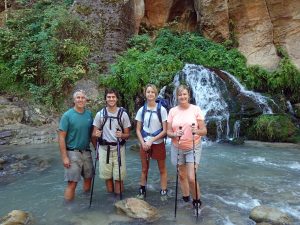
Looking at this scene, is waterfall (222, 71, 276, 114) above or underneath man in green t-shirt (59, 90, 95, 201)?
above

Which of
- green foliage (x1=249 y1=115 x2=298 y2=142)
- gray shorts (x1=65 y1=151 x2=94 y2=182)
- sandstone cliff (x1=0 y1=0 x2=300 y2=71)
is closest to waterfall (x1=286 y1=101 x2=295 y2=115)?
green foliage (x1=249 y1=115 x2=298 y2=142)

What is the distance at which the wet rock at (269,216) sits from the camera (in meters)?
5.46

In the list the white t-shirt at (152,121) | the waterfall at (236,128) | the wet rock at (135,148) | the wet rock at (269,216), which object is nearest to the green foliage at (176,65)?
the wet rock at (135,148)

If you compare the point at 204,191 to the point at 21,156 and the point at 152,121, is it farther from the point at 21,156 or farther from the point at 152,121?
the point at 21,156

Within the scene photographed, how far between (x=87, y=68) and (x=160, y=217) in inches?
412

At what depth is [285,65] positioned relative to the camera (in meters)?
15.6

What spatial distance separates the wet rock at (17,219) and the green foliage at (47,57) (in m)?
9.09

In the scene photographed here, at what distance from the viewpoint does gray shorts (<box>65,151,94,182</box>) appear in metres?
6.20

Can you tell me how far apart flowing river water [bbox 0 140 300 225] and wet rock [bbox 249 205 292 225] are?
11 cm

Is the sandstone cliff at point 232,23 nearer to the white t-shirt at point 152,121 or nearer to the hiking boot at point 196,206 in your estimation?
the white t-shirt at point 152,121

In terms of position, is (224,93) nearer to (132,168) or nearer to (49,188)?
(132,168)

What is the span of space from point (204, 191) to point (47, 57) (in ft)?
33.2

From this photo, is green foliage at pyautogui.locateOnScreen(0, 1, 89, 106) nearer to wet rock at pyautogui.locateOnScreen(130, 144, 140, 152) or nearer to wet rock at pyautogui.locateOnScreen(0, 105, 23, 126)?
wet rock at pyautogui.locateOnScreen(0, 105, 23, 126)

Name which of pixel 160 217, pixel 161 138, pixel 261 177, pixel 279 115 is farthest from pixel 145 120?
pixel 279 115
